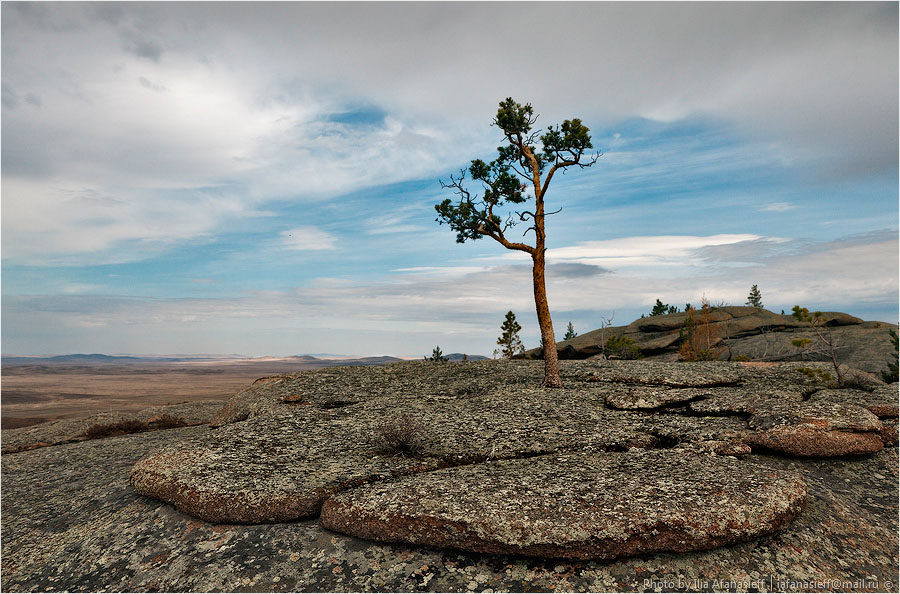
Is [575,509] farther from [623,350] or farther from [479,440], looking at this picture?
[623,350]

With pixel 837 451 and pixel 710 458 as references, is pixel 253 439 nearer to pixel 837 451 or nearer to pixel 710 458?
pixel 710 458

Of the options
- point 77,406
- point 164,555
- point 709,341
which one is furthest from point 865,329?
point 77,406

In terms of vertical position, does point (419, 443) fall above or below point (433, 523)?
above

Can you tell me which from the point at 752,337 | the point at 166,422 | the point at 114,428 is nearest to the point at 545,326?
the point at 166,422

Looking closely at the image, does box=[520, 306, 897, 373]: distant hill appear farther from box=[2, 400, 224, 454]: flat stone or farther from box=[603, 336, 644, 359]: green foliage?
box=[2, 400, 224, 454]: flat stone

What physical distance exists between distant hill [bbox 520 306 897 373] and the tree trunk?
94.8ft

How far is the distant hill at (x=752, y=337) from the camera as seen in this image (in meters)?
38.9

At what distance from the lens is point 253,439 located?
43.8 ft

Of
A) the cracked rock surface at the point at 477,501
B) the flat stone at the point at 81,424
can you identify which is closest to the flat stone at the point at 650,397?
the cracked rock surface at the point at 477,501

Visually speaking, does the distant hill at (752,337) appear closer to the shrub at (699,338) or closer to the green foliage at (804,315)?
the shrub at (699,338)

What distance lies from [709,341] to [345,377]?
46185 mm

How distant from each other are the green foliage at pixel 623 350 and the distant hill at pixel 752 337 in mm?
965

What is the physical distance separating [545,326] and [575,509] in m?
12.6

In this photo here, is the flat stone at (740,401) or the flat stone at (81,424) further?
the flat stone at (81,424)
